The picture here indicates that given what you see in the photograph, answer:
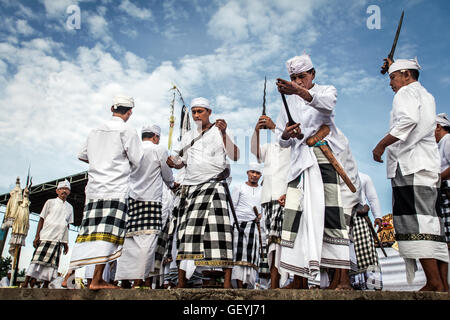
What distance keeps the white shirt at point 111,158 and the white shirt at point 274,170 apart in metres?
2.30

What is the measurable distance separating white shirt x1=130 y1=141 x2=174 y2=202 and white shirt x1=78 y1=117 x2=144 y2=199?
1.30 metres

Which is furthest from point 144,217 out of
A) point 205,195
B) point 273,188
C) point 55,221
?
point 55,221

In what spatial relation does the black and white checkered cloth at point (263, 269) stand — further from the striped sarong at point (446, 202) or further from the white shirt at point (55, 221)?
the white shirt at point (55, 221)

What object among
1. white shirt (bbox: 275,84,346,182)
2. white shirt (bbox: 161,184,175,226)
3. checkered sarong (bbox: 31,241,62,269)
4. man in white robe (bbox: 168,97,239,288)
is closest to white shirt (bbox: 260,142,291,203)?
man in white robe (bbox: 168,97,239,288)

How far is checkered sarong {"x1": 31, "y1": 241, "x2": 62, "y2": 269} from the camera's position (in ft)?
26.2

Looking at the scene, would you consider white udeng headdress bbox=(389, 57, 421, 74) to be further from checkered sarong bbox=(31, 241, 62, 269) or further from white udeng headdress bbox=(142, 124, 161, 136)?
checkered sarong bbox=(31, 241, 62, 269)

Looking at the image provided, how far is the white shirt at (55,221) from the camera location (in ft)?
26.8

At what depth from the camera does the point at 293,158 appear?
378 centimetres

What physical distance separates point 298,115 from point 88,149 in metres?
2.16

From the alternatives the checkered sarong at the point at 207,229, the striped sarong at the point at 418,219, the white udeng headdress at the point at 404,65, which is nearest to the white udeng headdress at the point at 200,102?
the checkered sarong at the point at 207,229

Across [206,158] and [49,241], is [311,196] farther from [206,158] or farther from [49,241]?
[49,241]
